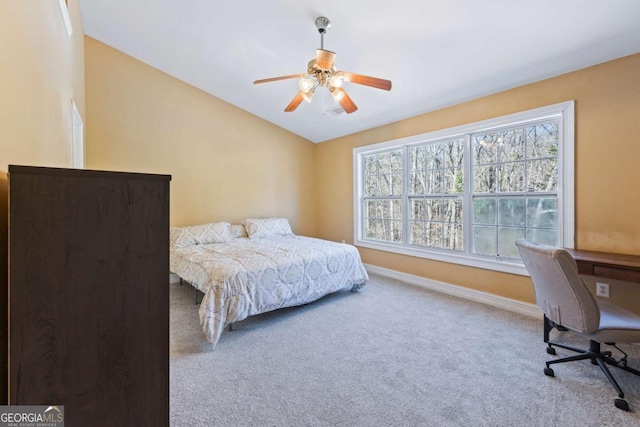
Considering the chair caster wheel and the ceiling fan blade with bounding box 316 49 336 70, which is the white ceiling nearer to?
the ceiling fan blade with bounding box 316 49 336 70

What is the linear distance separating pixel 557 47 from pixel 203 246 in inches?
169

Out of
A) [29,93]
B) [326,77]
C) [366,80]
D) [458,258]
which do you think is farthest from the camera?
[458,258]

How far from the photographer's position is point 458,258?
3.63 meters

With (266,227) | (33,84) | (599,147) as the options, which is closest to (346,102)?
(33,84)

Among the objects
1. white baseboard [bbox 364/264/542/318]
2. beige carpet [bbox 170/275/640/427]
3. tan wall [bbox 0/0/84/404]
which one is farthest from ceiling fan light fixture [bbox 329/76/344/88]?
white baseboard [bbox 364/264/542/318]

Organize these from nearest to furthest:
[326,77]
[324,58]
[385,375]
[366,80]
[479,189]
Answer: [385,375], [324,58], [366,80], [326,77], [479,189]

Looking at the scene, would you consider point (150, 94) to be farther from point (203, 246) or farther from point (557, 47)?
point (557, 47)

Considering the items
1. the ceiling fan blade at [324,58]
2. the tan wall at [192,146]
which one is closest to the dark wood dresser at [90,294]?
the ceiling fan blade at [324,58]

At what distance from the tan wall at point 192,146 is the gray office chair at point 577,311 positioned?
407cm

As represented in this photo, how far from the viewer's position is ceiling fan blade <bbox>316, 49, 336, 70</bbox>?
226cm

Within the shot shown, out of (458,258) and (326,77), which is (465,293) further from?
(326,77)

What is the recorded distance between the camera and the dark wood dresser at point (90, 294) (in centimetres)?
83

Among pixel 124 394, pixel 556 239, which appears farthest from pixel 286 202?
pixel 124 394

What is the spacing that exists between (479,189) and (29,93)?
156 inches
